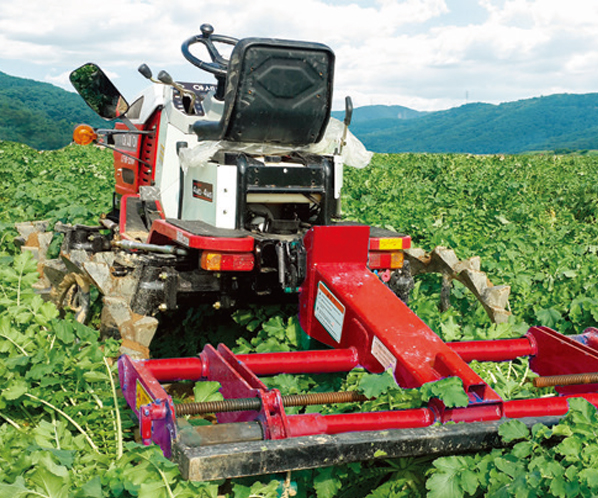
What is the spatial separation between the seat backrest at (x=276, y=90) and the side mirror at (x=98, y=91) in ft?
4.32

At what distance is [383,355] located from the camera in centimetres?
359

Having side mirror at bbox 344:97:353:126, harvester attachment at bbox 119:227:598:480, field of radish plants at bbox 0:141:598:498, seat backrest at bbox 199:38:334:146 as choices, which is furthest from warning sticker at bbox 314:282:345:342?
side mirror at bbox 344:97:353:126

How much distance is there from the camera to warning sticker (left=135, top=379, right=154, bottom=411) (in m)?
2.96

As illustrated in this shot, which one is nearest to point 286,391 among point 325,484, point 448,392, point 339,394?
point 339,394

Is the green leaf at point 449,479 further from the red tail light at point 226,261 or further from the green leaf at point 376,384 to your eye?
the red tail light at point 226,261

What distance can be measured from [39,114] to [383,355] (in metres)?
89.8

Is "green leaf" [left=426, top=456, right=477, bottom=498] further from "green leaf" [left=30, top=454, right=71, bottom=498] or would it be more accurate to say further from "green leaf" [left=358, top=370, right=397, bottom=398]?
"green leaf" [left=30, top=454, right=71, bottom=498]

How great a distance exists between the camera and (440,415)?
10.0ft

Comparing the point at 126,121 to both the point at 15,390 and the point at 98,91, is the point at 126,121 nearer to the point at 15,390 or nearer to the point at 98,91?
the point at 98,91

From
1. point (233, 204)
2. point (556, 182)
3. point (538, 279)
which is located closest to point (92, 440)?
point (233, 204)

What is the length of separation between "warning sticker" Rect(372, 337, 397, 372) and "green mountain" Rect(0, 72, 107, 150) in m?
61.9

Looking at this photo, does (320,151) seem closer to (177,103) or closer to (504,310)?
(177,103)

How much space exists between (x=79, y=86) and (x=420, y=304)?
305 cm

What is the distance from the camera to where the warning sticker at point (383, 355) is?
351cm
